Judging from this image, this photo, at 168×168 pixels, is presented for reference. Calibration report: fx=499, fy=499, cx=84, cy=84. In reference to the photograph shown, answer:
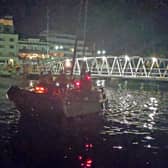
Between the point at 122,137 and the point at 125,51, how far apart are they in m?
122

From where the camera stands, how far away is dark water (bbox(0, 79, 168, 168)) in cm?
3086

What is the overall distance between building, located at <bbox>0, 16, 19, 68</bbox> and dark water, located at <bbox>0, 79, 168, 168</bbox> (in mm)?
100203

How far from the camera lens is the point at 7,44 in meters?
159

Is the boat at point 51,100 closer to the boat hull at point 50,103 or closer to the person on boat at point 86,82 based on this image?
the boat hull at point 50,103

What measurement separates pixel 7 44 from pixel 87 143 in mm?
125132

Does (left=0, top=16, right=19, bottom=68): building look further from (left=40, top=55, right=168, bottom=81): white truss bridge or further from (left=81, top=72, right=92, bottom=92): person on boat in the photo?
(left=81, top=72, right=92, bottom=92): person on boat

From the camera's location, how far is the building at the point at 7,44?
152 m

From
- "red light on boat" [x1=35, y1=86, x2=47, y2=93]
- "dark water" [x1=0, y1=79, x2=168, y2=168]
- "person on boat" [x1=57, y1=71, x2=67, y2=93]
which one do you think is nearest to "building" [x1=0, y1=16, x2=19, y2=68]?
"person on boat" [x1=57, y1=71, x2=67, y2=93]

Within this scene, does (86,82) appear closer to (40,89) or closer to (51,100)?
(40,89)

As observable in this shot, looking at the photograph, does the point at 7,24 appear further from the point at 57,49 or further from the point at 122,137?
the point at 122,137

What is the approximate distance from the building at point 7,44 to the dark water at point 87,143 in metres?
100

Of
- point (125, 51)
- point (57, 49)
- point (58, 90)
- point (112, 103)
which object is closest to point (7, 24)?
point (57, 49)

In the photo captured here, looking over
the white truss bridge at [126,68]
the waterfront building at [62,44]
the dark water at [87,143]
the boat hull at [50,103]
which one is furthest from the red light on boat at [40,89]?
the waterfront building at [62,44]

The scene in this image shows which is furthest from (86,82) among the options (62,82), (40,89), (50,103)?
(50,103)
